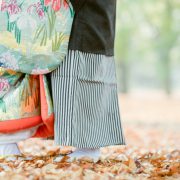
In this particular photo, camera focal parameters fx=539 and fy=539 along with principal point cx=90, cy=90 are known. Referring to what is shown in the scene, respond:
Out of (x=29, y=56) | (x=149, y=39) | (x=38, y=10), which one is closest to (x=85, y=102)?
(x=29, y=56)

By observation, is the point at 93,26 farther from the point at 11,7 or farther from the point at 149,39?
the point at 149,39

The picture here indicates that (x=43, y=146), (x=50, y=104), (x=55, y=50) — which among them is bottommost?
(x=43, y=146)

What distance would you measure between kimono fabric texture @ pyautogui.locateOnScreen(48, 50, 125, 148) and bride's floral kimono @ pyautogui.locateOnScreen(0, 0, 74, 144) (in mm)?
66

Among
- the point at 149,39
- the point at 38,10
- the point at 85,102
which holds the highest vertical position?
the point at 38,10

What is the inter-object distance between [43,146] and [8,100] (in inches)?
78.2

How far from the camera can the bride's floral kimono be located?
3080 millimetres

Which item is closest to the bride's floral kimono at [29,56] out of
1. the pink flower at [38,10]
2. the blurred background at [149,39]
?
the pink flower at [38,10]

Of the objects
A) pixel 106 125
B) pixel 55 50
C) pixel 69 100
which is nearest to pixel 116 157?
pixel 106 125

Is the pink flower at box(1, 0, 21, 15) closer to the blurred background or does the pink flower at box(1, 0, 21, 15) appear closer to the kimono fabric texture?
the kimono fabric texture

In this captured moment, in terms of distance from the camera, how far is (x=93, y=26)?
323 cm

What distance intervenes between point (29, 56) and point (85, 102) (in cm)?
43

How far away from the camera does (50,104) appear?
10.3 feet

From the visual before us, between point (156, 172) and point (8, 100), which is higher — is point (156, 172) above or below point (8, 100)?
below

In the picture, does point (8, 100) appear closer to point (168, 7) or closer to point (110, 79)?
point (110, 79)
